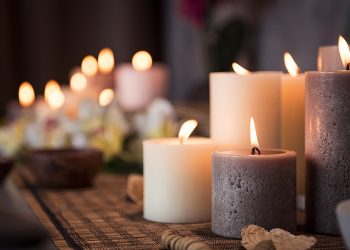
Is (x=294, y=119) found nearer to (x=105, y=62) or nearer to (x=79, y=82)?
(x=79, y=82)

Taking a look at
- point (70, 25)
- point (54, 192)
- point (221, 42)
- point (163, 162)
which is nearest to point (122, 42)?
point (70, 25)

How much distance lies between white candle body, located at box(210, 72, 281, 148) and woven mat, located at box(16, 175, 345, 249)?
136 mm

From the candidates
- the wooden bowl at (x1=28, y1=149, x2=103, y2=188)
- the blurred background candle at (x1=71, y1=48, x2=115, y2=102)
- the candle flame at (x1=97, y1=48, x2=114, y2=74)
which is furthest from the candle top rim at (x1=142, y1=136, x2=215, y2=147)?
the candle flame at (x1=97, y1=48, x2=114, y2=74)

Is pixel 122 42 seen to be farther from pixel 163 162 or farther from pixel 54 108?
pixel 163 162

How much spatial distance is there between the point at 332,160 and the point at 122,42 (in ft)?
7.77

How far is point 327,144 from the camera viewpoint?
82 centimetres

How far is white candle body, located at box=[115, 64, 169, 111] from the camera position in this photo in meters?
1.96

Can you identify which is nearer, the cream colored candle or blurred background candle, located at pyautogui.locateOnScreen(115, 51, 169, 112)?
the cream colored candle

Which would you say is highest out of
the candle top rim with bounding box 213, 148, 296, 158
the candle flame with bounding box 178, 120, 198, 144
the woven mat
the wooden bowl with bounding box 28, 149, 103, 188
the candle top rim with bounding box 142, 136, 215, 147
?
the candle flame with bounding box 178, 120, 198, 144

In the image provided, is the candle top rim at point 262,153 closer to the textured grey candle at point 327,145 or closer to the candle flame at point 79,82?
the textured grey candle at point 327,145

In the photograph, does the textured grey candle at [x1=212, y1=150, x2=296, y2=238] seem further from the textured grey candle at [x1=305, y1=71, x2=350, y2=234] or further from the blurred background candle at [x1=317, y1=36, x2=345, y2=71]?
the blurred background candle at [x1=317, y1=36, x2=345, y2=71]

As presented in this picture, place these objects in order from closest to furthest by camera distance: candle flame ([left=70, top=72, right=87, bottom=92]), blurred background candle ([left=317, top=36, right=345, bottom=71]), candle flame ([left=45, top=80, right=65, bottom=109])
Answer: blurred background candle ([left=317, top=36, right=345, bottom=71])
candle flame ([left=45, top=80, right=65, bottom=109])
candle flame ([left=70, top=72, right=87, bottom=92])

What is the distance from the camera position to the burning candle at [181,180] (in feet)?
3.08

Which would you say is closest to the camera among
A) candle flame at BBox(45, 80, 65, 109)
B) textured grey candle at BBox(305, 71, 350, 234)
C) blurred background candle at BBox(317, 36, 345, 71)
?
textured grey candle at BBox(305, 71, 350, 234)
